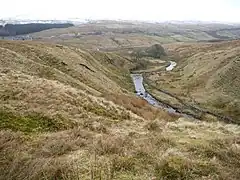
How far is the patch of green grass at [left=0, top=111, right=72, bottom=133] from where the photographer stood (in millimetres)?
13930

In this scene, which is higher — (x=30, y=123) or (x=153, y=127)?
(x=30, y=123)

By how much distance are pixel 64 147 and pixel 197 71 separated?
66.4 metres

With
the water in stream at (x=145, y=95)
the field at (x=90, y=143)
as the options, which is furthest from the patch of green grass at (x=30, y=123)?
the water in stream at (x=145, y=95)

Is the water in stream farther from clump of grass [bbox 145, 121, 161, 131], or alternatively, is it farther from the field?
clump of grass [bbox 145, 121, 161, 131]

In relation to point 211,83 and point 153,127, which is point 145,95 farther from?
point 153,127

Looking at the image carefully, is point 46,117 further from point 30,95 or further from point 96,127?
point 30,95

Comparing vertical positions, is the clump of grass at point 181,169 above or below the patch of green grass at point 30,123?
above

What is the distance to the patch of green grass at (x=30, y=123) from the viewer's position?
1393cm

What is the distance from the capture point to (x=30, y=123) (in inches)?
592

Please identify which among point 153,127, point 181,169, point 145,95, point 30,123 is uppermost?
point 181,169

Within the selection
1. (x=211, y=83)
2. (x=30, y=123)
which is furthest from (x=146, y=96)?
(x=30, y=123)

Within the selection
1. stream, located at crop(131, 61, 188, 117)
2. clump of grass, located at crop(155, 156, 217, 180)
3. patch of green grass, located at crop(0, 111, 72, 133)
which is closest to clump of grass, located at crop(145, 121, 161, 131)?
patch of green grass, located at crop(0, 111, 72, 133)

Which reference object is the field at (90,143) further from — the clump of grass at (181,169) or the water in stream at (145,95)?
the water in stream at (145,95)

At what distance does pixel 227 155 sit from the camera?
1054 centimetres
